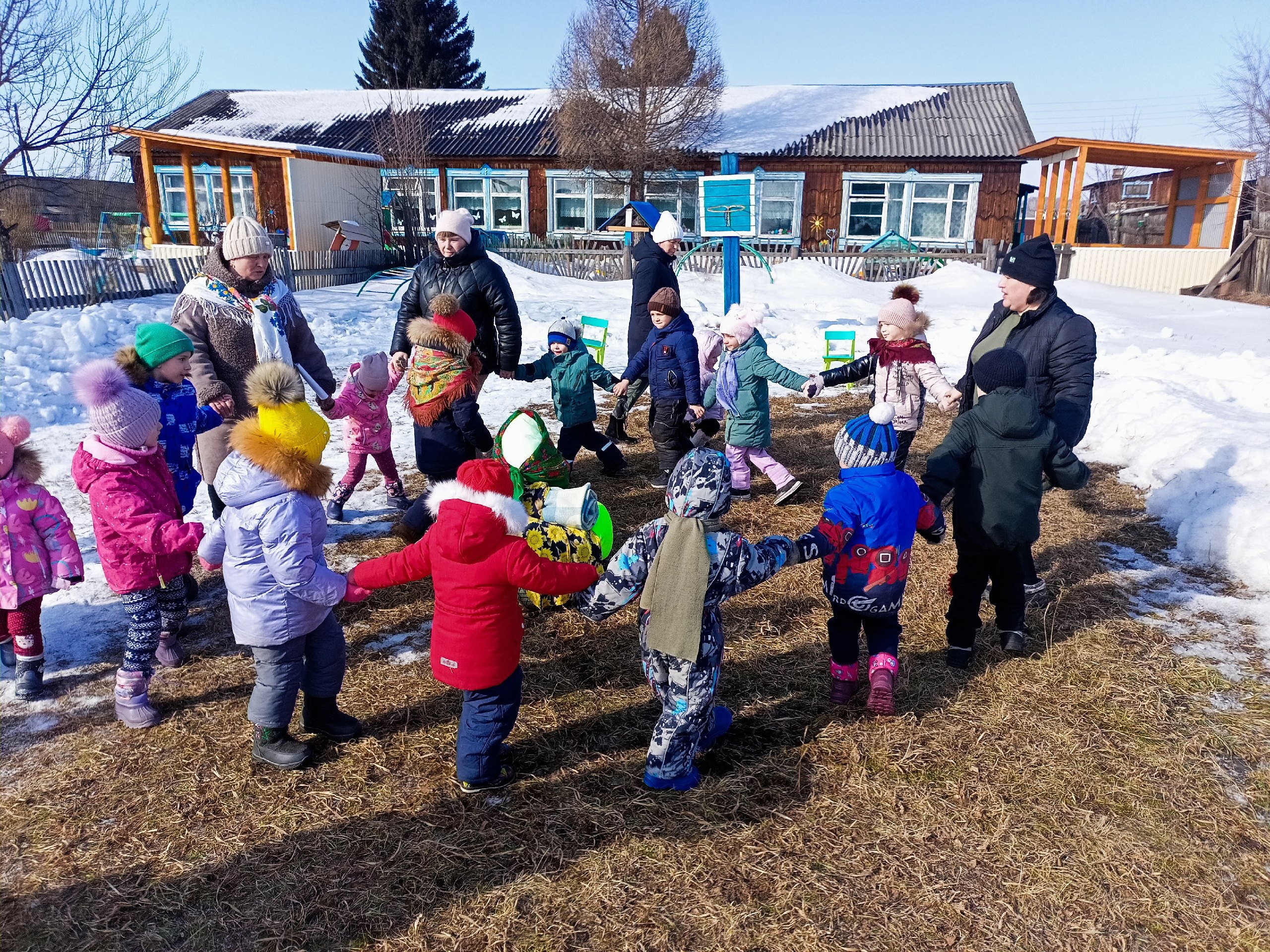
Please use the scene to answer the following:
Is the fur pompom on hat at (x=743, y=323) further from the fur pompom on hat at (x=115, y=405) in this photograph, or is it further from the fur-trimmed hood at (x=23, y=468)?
the fur-trimmed hood at (x=23, y=468)

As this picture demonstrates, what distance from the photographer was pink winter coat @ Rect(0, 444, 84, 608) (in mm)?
3797

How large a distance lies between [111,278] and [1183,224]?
27.5 meters

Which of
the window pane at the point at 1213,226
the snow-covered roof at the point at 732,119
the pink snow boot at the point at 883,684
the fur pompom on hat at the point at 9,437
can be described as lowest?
the pink snow boot at the point at 883,684

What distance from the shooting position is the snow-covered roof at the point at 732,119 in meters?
25.1

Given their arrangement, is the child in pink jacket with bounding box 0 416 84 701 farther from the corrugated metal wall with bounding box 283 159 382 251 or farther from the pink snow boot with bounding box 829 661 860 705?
the corrugated metal wall with bounding box 283 159 382 251

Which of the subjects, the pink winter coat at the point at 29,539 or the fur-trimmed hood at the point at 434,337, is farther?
the fur-trimmed hood at the point at 434,337

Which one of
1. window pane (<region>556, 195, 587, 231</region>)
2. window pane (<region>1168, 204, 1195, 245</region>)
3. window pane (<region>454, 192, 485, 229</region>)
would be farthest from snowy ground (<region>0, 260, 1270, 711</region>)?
window pane (<region>454, 192, 485, 229</region>)

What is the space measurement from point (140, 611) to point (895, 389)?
15.8 feet

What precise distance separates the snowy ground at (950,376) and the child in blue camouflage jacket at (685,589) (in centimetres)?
193

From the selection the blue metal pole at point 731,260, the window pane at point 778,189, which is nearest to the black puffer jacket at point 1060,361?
the blue metal pole at point 731,260

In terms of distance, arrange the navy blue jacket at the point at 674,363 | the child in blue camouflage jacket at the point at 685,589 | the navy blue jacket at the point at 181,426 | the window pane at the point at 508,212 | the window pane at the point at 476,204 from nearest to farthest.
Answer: the child in blue camouflage jacket at the point at 685,589, the navy blue jacket at the point at 181,426, the navy blue jacket at the point at 674,363, the window pane at the point at 508,212, the window pane at the point at 476,204

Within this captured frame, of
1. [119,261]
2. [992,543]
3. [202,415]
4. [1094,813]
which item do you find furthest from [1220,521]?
[119,261]

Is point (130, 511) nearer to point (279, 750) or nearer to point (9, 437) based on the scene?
point (9, 437)

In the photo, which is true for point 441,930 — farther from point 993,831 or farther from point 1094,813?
point 1094,813
